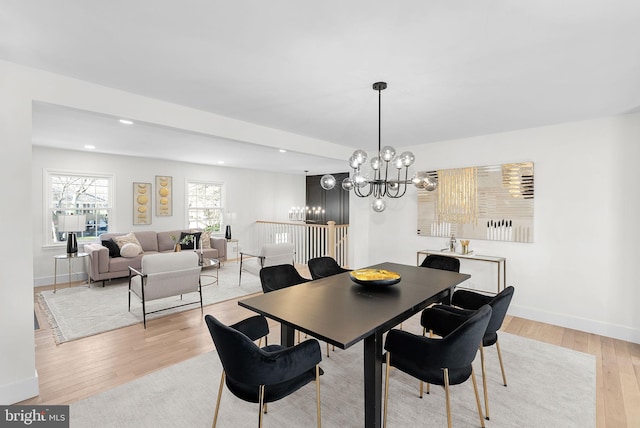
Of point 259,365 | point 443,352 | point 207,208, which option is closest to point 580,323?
A: point 443,352

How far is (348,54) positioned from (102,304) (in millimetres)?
4689

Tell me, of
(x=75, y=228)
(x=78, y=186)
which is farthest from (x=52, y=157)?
(x=75, y=228)

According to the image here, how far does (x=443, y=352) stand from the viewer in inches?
68.9

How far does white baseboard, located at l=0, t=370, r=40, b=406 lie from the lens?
7.34 ft

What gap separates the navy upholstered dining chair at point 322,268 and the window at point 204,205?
489 cm

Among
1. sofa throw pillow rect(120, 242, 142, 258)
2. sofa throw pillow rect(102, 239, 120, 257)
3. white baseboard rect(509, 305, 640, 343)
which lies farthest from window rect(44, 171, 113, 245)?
white baseboard rect(509, 305, 640, 343)

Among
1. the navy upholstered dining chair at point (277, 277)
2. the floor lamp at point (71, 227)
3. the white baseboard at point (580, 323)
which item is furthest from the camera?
the floor lamp at point (71, 227)

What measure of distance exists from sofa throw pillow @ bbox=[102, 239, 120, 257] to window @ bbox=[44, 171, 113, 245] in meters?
0.41

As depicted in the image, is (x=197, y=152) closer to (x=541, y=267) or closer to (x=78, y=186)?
(x=78, y=186)

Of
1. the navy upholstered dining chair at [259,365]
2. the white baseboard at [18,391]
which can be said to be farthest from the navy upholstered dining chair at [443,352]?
the white baseboard at [18,391]

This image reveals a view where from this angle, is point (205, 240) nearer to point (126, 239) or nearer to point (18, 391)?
point (126, 239)

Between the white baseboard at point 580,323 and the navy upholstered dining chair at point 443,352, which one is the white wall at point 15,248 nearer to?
the navy upholstered dining chair at point 443,352

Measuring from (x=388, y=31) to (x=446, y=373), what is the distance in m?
2.04

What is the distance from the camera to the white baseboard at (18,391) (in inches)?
88.0
